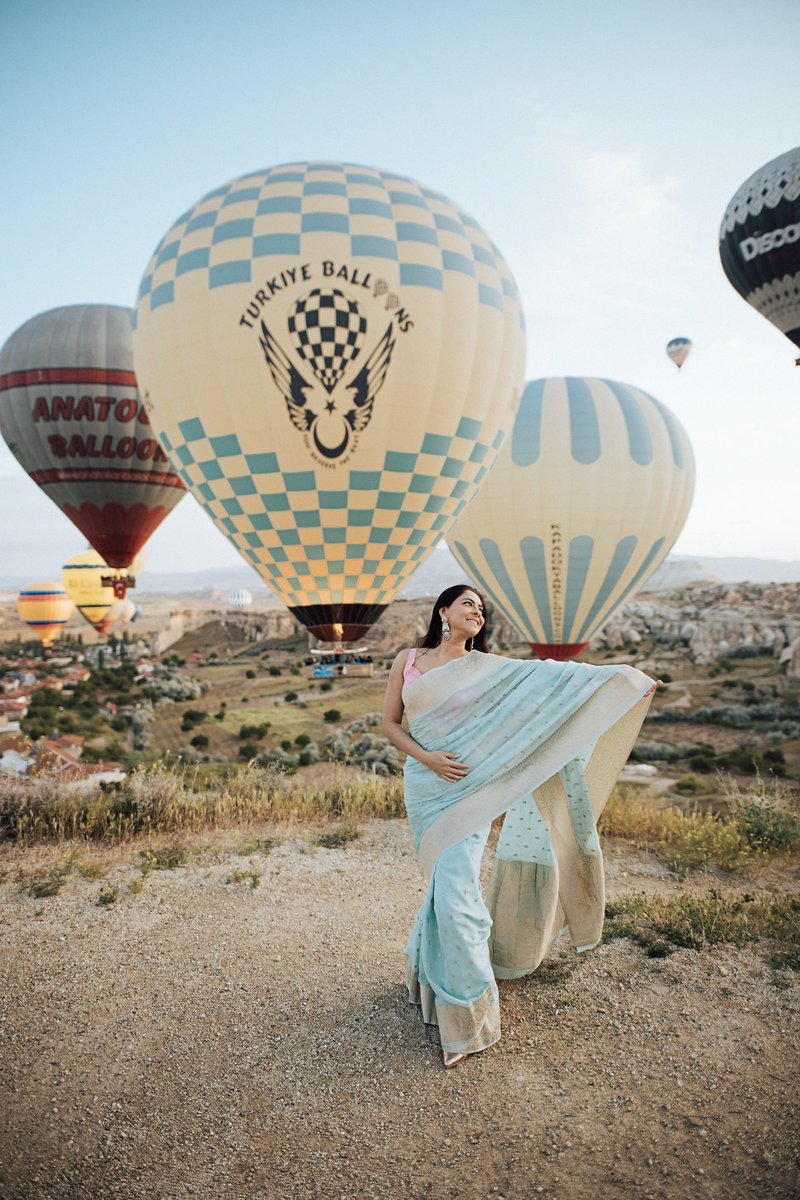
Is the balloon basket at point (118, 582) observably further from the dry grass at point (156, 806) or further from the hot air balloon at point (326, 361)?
the dry grass at point (156, 806)

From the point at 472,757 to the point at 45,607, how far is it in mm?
49666

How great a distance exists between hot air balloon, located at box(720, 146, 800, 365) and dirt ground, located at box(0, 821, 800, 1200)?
17550 millimetres

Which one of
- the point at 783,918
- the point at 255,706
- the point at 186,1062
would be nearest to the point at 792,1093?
the point at 783,918

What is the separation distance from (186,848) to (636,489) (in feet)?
38.5

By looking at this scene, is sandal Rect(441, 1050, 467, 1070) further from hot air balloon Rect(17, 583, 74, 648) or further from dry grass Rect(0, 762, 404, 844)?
hot air balloon Rect(17, 583, 74, 648)

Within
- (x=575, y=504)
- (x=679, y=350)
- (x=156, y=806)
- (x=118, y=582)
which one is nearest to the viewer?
(x=156, y=806)

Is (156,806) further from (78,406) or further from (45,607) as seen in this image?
(45,607)

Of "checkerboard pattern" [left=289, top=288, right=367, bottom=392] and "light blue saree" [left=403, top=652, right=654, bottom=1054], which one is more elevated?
"checkerboard pattern" [left=289, top=288, right=367, bottom=392]

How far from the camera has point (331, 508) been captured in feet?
31.7

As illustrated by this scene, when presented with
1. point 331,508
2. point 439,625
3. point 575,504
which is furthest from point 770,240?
point 439,625

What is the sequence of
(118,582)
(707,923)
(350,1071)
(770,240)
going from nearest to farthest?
(350,1071) → (707,923) → (770,240) → (118,582)

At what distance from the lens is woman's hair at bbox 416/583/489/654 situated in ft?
11.6

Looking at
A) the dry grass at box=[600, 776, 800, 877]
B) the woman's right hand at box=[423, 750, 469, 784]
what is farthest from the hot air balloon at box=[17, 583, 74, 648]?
the woman's right hand at box=[423, 750, 469, 784]

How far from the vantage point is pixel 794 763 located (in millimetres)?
17719
